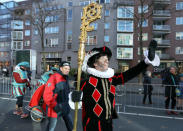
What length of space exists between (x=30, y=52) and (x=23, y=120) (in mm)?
10544

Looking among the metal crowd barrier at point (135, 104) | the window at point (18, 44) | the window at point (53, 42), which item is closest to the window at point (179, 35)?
the window at point (53, 42)

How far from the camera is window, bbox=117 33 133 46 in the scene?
92.0 ft

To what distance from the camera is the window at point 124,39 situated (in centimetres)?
2803

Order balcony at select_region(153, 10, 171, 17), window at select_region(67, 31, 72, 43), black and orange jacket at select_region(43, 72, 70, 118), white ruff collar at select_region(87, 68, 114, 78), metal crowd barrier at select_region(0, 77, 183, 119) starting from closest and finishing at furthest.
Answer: white ruff collar at select_region(87, 68, 114, 78)
black and orange jacket at select_region(43, 72, 70, 118)
metal crowd barrier at select_region(0, 77, 183, 119)
window at select_region(67, 31, 72, 43)
balcony at select_region(153, 10, 171, 17)

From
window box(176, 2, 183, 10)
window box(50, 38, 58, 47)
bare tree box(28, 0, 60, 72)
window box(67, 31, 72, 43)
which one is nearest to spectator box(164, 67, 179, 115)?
bare tree box(28, 0, 60, 72)

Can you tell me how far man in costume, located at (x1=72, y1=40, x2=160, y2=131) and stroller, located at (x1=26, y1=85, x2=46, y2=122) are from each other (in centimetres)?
260

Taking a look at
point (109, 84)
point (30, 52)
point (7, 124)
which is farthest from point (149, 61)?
point (30, 52)

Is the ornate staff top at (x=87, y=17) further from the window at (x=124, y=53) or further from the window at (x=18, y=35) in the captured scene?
the window at (x=18, y=35)

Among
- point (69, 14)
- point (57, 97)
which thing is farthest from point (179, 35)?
point (57, 97)

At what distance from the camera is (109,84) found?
2289mm

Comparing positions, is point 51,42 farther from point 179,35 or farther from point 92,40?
point 179,35

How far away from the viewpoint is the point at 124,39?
28156 millimetres

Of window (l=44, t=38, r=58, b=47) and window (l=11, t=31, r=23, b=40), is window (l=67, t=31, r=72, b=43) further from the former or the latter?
window (l=11, t=31, r=23, b=40)

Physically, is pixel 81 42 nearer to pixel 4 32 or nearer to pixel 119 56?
pixel 119 56
